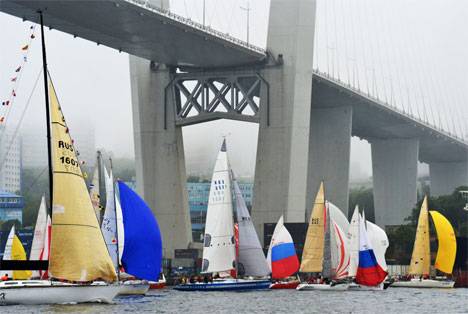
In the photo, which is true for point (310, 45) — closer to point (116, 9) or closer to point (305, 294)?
point (116, 9)

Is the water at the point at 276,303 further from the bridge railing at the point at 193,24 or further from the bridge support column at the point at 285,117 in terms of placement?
the bridge support column at the point at 285,117

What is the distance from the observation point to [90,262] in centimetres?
3681

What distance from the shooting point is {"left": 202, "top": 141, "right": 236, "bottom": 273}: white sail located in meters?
50.8

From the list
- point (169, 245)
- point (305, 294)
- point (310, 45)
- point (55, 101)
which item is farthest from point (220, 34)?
point (55, 101)

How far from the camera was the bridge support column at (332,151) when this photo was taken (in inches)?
3514

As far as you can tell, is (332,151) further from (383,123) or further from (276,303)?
(276,303)

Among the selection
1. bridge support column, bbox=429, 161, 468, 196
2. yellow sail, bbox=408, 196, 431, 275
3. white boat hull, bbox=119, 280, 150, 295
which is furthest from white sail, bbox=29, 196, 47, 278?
bridge support column, bbox=429, 161, 468, 196

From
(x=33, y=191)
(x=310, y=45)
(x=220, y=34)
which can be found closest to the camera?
(x=220, y=34)

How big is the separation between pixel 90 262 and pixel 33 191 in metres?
51.5

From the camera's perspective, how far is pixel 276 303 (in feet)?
146

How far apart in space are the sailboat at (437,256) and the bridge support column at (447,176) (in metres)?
60.5

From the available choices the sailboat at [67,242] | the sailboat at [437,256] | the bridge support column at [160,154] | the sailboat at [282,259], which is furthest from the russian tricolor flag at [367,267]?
the bridge support column at [160,154]

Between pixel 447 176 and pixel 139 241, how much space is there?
88.7 m

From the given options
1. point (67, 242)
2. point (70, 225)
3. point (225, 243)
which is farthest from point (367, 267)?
point (67, 242)
